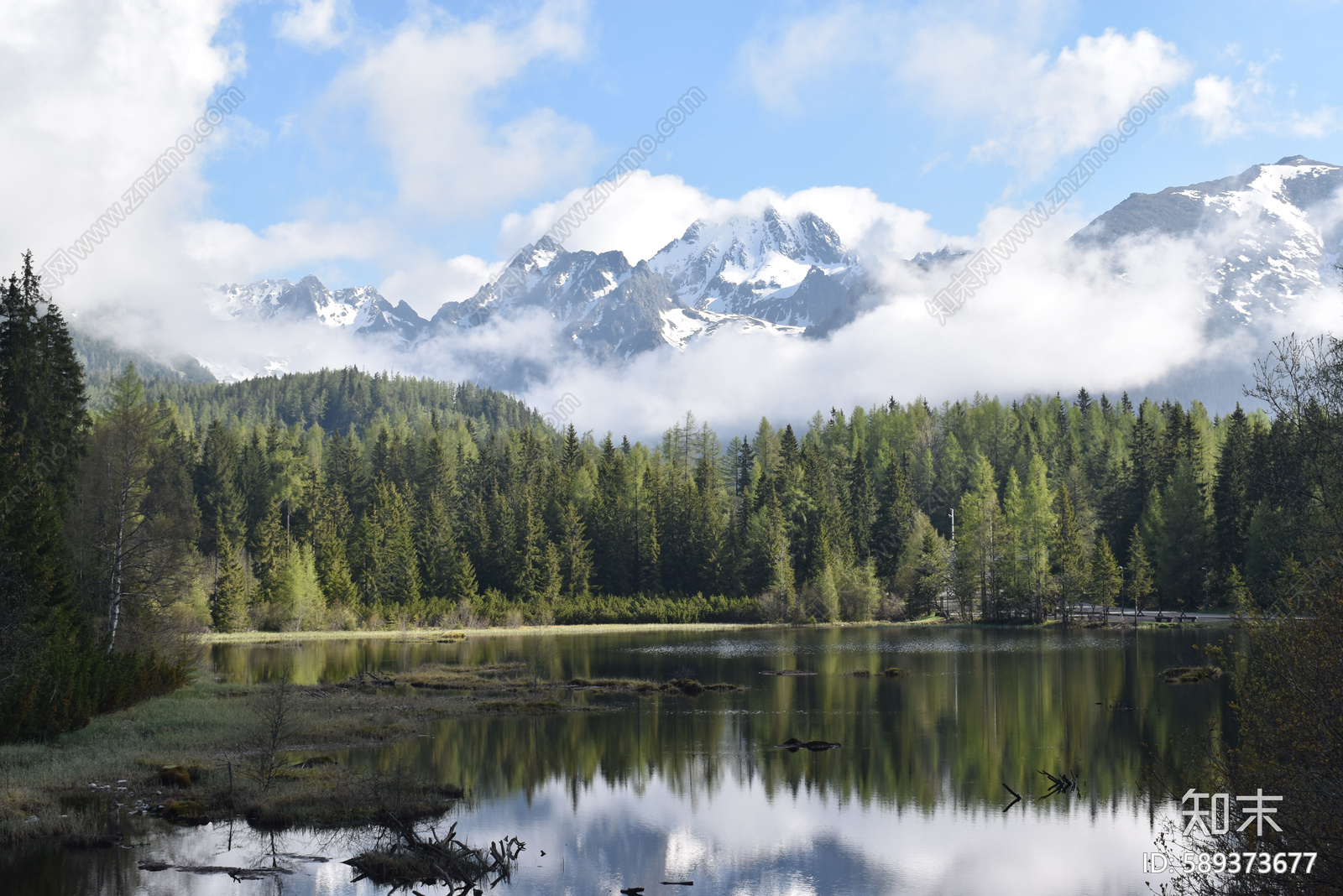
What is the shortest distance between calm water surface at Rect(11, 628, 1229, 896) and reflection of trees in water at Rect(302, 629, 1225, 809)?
157mm

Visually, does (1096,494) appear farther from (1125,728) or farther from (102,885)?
(102,885)

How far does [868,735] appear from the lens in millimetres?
41250

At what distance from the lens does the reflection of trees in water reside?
110 ft

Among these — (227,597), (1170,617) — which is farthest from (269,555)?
(1170,617)

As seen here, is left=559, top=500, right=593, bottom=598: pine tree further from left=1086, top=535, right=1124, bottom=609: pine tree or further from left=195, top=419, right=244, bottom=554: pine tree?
left=1086, top=535, right=1124, bottom=609: pine tree

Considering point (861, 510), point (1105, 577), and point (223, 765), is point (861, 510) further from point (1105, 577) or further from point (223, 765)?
point (223, 765)

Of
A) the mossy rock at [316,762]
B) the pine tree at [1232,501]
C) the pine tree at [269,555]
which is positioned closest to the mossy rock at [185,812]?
the mossy rock at [316,762]

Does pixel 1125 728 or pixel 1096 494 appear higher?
pixel 1096 494

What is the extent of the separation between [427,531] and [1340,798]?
115396mm

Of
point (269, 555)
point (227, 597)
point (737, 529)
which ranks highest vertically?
point (737, 529)

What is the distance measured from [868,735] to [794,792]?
1019cm

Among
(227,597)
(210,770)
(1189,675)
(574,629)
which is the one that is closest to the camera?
(210,770)

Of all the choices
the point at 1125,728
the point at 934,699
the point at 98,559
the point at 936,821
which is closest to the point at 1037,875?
the point at 936,821

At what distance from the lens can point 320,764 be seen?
109 feet
